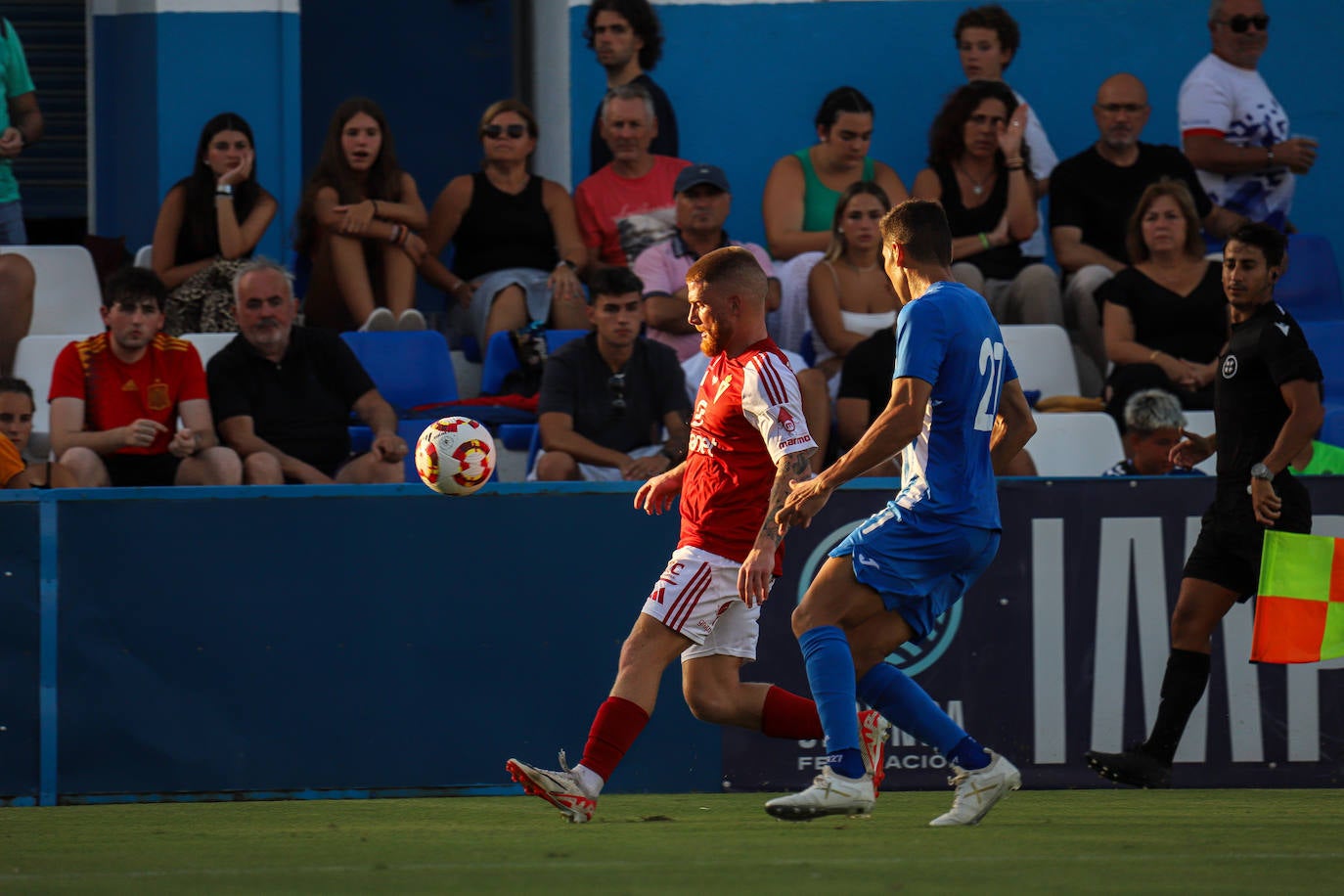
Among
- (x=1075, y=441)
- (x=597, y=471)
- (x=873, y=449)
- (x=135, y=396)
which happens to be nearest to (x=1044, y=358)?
(x=1075, y=441)

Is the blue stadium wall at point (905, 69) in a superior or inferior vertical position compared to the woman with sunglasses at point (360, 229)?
superior

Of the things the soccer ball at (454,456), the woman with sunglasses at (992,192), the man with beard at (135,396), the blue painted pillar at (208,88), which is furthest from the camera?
the blue painted pillar at (208,88)

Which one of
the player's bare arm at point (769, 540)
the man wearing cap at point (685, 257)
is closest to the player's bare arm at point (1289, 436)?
the player's bare arm at point (769, 540)

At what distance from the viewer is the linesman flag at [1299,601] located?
23.3 feet

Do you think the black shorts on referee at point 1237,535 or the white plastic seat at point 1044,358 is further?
the white plastic seat at point 1044,358

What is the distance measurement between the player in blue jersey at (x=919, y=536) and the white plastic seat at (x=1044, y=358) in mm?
4646

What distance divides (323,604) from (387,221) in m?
3.31

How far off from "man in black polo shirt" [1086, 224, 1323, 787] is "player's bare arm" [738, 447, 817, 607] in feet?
7.50

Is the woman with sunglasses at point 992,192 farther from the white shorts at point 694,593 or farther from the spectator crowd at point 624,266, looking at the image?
the white shorts at point 694,593

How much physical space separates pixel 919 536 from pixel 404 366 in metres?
4.95

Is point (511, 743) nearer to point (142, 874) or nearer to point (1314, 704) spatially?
point (142, 874)

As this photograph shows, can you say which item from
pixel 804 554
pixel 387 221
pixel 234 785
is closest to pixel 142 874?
pixel 234 785

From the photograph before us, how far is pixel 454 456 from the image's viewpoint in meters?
7.36

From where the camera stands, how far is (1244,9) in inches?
450
